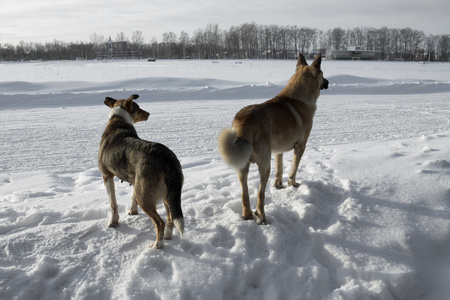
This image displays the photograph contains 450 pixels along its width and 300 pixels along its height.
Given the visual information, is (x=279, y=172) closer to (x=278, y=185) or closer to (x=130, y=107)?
(x=278, y=185)

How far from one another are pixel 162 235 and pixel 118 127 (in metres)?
1.46

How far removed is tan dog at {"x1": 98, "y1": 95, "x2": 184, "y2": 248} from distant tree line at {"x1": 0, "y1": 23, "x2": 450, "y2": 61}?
104184 millimetres

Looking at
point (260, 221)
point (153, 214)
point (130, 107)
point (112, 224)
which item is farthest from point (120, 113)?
point (260, 221)

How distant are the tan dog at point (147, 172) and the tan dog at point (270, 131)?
2.01 feet

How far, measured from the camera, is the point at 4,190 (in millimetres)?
5113

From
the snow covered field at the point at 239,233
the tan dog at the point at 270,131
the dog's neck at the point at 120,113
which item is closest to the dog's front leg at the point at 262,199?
the tan dog at the point at 270,131

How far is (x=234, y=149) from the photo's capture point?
10.9ft

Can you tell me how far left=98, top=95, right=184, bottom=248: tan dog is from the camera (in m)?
3.03

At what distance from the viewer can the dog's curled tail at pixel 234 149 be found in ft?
11.0

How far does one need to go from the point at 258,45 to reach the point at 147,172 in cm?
11916

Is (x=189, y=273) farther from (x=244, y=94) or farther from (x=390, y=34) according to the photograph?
(x=390, y=34)

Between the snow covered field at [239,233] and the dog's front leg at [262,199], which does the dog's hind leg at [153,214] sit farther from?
the dog's front leg at [262,199]

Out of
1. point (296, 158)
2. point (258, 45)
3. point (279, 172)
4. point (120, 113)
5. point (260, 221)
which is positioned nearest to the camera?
point (260, 221)

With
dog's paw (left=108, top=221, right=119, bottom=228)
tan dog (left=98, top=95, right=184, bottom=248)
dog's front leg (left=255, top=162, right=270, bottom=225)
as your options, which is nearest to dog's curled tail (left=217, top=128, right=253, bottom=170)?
dog's front leg (left=255, top=162, right=270, bottom=225)
